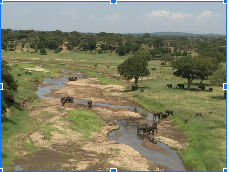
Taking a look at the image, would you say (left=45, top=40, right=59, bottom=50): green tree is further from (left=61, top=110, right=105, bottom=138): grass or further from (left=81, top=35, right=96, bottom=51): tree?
(left=61, top=110, right=105, bottom=138): grass

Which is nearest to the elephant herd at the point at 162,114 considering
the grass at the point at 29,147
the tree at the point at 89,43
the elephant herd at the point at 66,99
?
the elephant herd at the point at 66,99

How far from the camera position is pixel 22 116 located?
30.5m

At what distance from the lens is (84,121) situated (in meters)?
30.4

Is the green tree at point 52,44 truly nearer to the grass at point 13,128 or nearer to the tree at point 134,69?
the tree at point 134,69

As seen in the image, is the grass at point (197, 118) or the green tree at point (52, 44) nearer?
the grass at point (197, 118)

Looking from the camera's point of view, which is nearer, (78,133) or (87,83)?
(78,133)

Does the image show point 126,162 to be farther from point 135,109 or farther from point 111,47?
point 111,47

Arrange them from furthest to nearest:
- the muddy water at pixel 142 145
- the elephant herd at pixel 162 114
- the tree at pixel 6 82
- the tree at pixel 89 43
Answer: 1. the tree at pixel 89 43
2. the elephant herd at pixel 162 114
3. the tree at pixel 6 82
4. the muddy water at pixel 142 145

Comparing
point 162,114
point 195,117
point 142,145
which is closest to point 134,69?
point 162,114

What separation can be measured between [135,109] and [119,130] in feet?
30.4

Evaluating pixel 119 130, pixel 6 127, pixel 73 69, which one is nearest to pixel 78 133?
pixel 119 130

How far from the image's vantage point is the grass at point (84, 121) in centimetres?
2797

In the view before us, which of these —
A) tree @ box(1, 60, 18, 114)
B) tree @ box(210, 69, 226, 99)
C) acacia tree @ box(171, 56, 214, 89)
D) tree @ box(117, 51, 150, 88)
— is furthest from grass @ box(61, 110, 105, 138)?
acacia tree @ box(171, 56, 214, 89)

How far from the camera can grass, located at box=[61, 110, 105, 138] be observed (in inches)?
1101
